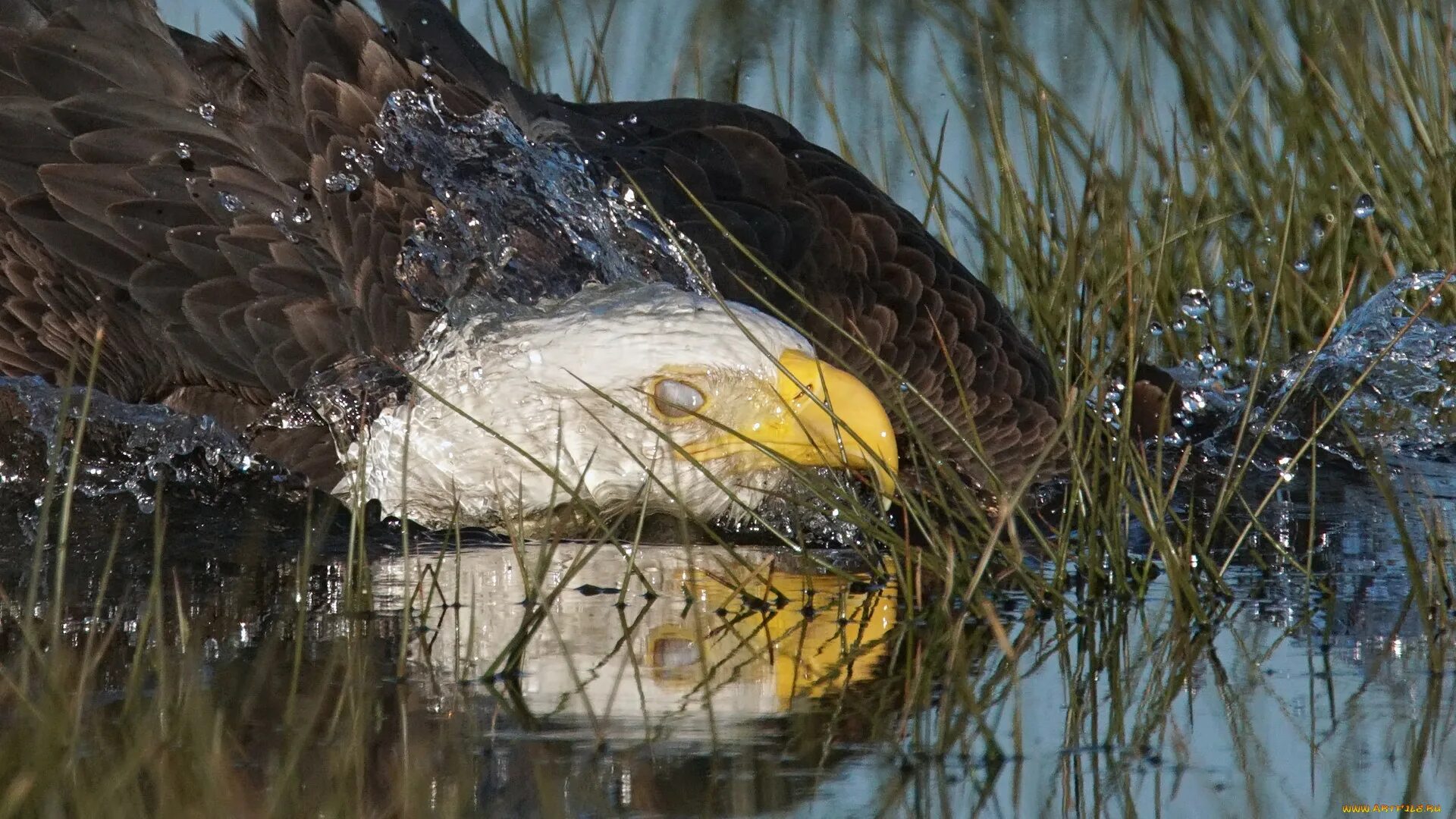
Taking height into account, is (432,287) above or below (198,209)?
below

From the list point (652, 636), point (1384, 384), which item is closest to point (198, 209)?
point (652, 636)

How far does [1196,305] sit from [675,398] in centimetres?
243

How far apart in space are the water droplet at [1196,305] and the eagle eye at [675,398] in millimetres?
2367

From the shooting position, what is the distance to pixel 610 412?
4.70 metres

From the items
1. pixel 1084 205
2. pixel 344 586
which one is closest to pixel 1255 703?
pixel 344 586

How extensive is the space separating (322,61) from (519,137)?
568 millimetres

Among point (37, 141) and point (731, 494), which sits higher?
point (37, 141)

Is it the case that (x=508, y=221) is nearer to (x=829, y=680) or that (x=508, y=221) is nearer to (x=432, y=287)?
(x=432, y=287)

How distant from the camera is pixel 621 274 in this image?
525 cm

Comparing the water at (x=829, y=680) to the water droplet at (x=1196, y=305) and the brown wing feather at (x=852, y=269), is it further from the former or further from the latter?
the water droplet at (x=1196, y=305)

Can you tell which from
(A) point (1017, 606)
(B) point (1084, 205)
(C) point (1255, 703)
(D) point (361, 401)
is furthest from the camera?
(B) point (1084, 205)

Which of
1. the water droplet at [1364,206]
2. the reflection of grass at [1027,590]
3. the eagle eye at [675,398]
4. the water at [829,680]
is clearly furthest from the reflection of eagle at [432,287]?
the water droplet at [1364,206]

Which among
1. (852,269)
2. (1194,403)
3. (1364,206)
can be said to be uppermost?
(1364,206)

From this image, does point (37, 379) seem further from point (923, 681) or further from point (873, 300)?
point (923, 681)
